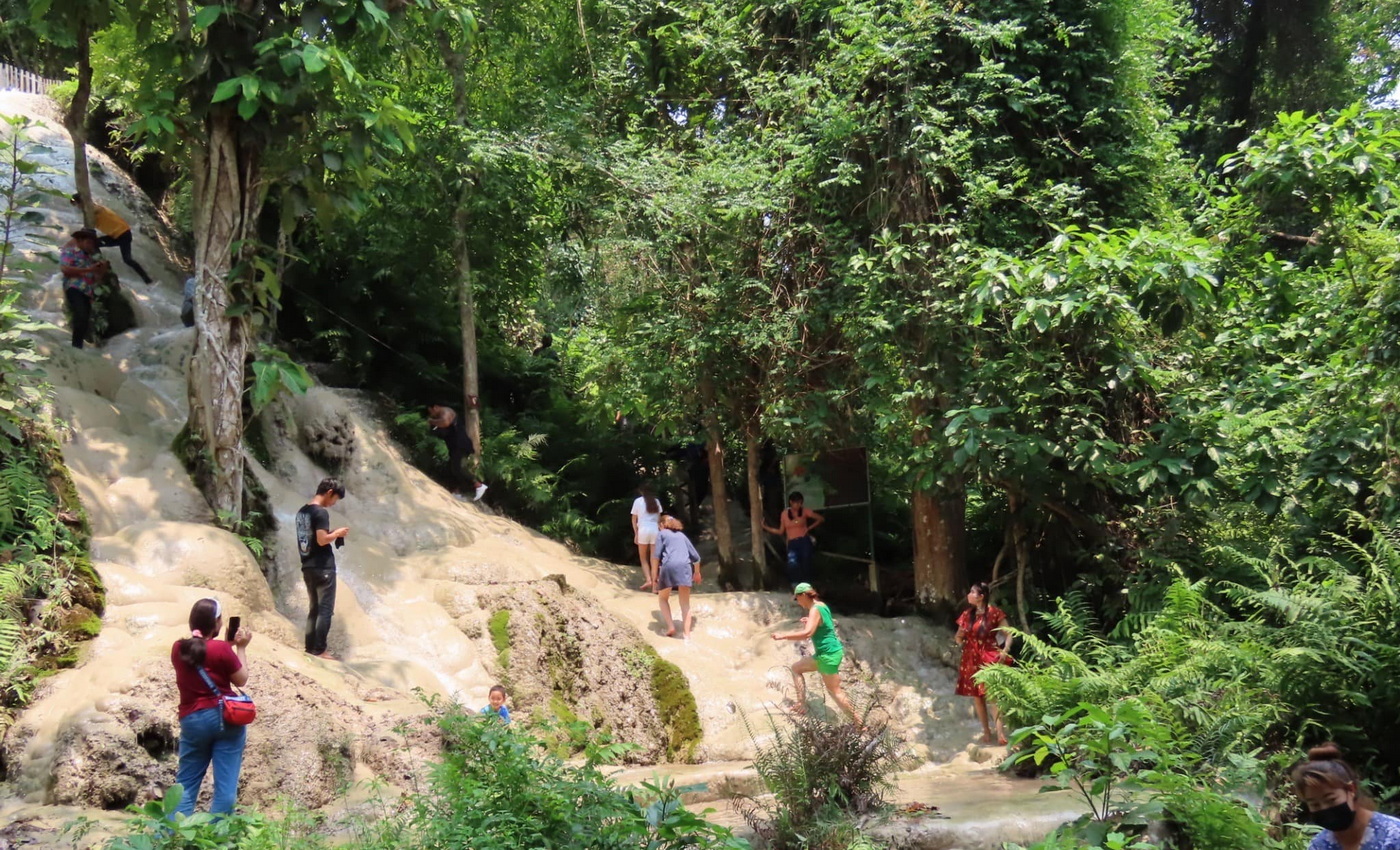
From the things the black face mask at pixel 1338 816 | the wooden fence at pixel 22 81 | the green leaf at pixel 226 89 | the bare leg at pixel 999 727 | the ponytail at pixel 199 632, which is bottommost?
the bare leg at pixel 999 727

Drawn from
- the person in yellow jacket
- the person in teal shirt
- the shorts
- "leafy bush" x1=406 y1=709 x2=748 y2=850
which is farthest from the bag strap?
the person in yellow jacket

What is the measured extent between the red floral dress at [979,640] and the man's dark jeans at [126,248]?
→ 11.7 m

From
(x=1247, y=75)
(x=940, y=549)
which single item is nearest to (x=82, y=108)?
(x=940, y=549)

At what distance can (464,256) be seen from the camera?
15.5m

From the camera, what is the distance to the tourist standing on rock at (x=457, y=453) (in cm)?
1510

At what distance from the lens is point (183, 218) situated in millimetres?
17609

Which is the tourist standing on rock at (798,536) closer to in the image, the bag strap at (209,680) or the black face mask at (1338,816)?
the bag strap at (209,680)

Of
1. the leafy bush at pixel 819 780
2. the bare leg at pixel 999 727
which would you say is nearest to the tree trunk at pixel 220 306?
the leafy bush at pixel 819 780

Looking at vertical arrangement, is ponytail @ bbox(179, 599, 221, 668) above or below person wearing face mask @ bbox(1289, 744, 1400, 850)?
above

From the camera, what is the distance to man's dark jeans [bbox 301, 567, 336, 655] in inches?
376

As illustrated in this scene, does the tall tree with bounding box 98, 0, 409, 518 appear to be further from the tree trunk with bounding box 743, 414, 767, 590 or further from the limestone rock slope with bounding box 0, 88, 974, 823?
the tree trunk with bounding box 743, 414, 767, 590

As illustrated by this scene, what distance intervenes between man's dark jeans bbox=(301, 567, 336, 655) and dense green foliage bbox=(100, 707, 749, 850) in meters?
3.68

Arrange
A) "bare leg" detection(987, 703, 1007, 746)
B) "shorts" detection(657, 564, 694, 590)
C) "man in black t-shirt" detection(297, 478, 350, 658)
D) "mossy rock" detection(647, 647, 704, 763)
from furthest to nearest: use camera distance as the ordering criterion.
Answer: "shorts" detection(657, 564, 694, 590) → "mossy rock" detection(647, 647, 704, 763) → "bare leg" detection(987, 703, 1007, 746) → "man in black t-shirt" detection(297, 478, 350, 658)

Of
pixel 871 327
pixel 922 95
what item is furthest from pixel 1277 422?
pixel 922 95
